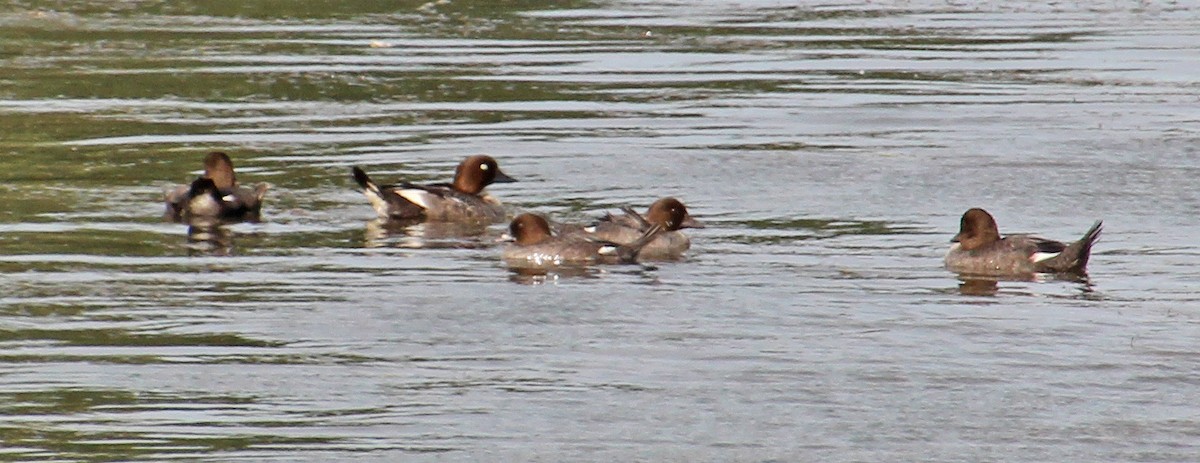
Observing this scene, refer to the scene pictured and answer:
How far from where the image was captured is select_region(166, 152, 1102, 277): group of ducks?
523 inches

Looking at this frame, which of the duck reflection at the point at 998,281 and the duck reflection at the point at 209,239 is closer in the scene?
the duck reflection at the point at 998,281

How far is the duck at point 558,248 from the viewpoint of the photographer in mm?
13703

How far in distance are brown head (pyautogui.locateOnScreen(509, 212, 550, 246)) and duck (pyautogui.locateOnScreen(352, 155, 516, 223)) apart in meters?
1.70

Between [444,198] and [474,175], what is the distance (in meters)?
0.46

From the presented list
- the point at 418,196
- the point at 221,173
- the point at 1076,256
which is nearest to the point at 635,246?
the point at 418,196

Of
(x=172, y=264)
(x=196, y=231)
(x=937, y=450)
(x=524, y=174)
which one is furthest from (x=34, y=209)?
(x=937, y=450)

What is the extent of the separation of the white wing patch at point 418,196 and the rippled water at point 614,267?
0.83 ft

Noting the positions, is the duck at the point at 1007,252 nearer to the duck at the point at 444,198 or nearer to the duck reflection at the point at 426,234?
the duck reflection at the point at 426,234

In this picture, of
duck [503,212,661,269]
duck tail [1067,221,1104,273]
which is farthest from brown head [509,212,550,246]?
duck tail [1067,221,1104,273]

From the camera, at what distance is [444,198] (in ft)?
51.3

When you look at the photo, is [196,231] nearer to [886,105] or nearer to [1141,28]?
[886,105]

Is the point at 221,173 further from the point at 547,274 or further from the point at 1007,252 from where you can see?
the point at 1007,252

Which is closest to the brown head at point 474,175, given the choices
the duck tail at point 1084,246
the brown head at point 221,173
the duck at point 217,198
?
the duck at point 217,198

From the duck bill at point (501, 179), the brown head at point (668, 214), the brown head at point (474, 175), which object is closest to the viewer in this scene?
the brown head at point (668, 214)
